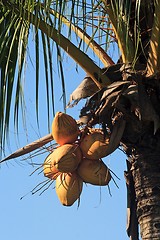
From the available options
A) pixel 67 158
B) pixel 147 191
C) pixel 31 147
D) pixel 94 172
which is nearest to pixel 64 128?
pixel 67 158

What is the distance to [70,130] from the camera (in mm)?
4055

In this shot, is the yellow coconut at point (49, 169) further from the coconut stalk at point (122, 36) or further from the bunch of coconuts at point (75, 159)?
the coconut stalk at point (122, 36)

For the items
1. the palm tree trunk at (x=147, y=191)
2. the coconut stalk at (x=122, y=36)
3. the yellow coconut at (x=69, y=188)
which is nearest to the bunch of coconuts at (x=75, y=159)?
the yellow coconut at (x=69, y=188)

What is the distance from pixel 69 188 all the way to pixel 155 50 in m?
0.95

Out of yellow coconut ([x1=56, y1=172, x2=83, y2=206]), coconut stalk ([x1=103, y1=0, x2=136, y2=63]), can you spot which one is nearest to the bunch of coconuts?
yellow coconut ([x1=56, y1=172, x2=83, y2=206])

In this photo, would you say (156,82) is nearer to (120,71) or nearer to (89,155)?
(120,71)

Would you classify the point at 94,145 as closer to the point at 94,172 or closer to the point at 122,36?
the point at 94,172

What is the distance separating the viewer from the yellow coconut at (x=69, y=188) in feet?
13.1

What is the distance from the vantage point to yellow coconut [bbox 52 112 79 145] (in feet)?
13.3

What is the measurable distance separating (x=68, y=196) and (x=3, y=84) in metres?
0.86

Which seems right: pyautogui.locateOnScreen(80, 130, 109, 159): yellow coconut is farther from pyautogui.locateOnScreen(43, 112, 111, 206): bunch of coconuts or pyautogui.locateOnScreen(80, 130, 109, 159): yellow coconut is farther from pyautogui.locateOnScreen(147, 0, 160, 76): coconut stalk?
pyautogui.locateOnScreen(147, 0, 160, 76): coconut stalk

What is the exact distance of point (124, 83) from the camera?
3822 mm

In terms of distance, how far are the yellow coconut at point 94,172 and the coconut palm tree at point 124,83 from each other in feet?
0.59

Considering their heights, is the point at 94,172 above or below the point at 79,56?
below
